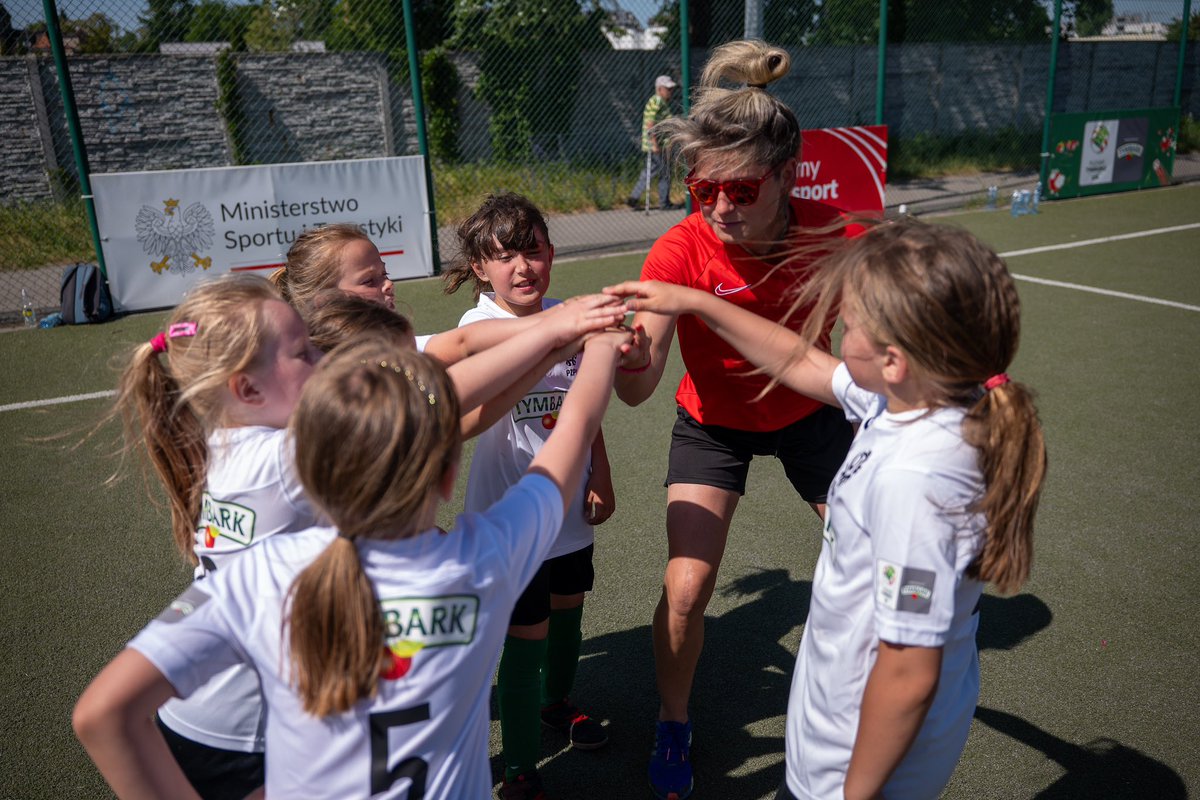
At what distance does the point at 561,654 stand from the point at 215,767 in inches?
50.5

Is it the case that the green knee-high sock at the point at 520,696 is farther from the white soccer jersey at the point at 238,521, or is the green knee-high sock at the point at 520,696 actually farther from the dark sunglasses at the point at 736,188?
the dark sunglasses at the point at 736,188

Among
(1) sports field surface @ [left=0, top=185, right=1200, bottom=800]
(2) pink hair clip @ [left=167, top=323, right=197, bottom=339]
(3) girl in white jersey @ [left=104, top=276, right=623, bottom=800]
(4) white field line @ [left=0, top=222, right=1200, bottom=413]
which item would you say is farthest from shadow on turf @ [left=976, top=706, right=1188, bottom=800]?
(4) white field line @ [left=0, top=222, right=1200, bottom=413]

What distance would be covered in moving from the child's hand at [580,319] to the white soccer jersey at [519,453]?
1.90 ft

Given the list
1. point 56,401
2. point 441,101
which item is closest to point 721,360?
point 56,401

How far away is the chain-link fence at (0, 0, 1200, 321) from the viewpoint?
Answer: 11992 millimetres

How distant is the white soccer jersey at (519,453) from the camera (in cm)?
257

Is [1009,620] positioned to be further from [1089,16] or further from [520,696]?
[1089,16]

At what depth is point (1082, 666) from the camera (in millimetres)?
3092

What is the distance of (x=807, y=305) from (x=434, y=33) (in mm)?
17498

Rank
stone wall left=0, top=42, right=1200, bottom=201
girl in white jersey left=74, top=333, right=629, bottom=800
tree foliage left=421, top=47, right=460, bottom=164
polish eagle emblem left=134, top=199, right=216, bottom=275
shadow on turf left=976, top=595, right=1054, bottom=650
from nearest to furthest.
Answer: girl in white jersey left=74, top=333, right=629, bottom=800
shadow on turf left=976, top=595, right=1054, bottom=650
polish eagle emblem left=134, top=199, right=216, bottom=275
stone wall left=0, top=42, right=1200, bottom=201
tree foliage left=421, top=47, right=460, bottom=164

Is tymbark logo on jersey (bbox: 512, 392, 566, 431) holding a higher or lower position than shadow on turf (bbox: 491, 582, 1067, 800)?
higher

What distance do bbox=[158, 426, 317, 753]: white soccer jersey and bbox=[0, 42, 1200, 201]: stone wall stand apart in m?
12.2

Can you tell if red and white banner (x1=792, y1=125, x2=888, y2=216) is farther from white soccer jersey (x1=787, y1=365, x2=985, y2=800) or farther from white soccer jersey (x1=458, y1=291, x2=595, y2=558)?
white soccer jersey (x1=787, y1=365, x2=985, y2=800)

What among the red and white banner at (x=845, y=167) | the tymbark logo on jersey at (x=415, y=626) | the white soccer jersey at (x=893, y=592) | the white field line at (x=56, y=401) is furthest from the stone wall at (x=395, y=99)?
the white soccer jersey at (x=893, y=592)
